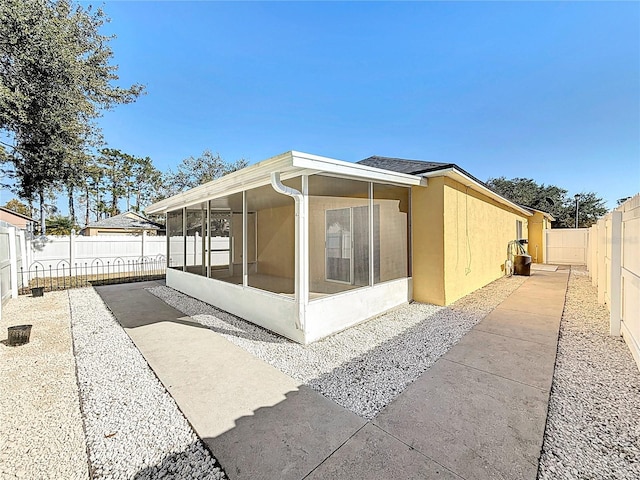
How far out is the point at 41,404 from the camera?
9.40 feet

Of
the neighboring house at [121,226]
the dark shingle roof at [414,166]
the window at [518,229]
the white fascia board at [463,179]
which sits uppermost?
the dark shingle roof at [414,166]

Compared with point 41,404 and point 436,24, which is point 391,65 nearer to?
point 436,24

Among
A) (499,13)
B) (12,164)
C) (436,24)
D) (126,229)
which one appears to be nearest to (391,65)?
(436,24)

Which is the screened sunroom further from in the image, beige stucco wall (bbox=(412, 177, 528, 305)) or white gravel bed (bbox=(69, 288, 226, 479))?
white gravel bed (bbox=(69, 288, 226, 479))

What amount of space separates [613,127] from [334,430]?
21419 mm

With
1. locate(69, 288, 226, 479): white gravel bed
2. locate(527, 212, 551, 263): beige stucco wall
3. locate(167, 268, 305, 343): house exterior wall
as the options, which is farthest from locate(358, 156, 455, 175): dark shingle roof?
locate(527, 212, 551, 263): beige stucco wall

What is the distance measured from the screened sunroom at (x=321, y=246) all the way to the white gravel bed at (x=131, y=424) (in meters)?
2.04

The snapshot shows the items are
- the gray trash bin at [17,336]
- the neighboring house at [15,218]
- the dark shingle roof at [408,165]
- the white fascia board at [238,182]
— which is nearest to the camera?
the white fascia board at [238,182]

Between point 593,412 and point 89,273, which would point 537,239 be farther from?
point 89,273

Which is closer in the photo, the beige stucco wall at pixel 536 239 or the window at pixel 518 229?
the window at pixel 518 229

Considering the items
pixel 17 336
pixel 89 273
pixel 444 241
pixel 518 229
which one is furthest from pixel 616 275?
pixel 89 273

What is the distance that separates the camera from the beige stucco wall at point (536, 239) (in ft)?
51.9

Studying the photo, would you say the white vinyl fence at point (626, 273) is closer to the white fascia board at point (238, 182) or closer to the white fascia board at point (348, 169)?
the white fascia board at point (348, 169)

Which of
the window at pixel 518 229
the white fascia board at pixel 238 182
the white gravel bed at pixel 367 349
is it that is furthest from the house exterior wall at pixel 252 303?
the window at pixel 518 229
